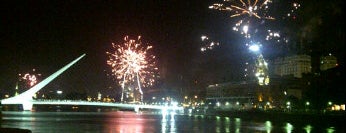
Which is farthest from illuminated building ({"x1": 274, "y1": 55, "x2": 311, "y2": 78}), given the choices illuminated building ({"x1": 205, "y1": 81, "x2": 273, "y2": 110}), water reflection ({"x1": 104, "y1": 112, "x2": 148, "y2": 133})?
water reflection ({"x1": 104, "y1": 112, "x2": 148, "y2": 133})

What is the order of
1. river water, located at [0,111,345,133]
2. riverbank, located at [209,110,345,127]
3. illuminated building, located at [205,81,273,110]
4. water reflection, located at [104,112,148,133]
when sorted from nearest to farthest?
water reflection, located at [104,112,148,133], river water, located at [0,111,345,133], riverbank, located at [209,110,345,127], illuminated building, located at [205,81,273,110]

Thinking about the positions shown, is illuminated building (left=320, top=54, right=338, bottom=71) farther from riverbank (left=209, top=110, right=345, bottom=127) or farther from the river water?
the river water

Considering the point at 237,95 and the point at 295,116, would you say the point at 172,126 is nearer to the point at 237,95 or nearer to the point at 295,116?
the point at 295,116

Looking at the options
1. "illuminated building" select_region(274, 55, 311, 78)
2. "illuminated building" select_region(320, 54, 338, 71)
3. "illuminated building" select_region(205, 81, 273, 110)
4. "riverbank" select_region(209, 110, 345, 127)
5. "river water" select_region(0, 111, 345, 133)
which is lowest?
"river water" select_region(0, 111, 345, 133)

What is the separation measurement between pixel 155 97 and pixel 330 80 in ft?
412

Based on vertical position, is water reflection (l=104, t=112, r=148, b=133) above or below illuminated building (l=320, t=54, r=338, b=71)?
below

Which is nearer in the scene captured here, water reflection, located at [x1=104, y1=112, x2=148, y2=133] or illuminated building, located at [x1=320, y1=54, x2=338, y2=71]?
water reflection, located at [x1=104, y1=112, x2=148, y2=133]

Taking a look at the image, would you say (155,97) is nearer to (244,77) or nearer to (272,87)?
(244,77)

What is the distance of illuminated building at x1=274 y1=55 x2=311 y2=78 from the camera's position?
117062 mm

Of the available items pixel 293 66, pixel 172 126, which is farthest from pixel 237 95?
pixel 172 126

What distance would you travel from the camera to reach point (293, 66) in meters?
122

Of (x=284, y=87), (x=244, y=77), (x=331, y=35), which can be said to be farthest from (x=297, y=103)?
(x=331, y=35)

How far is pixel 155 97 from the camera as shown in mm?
183125

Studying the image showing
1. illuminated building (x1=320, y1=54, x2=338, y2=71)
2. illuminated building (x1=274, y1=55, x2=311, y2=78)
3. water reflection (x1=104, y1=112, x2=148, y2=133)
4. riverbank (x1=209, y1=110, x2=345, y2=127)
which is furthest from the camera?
illuminated building (x1=274, y1=55, x2=311, y2=78)
